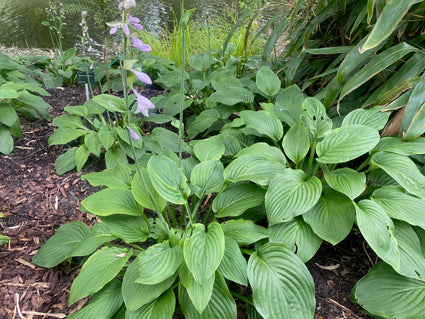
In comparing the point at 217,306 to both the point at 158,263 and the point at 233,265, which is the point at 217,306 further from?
the point at 158,263

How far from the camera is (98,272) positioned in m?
1.18

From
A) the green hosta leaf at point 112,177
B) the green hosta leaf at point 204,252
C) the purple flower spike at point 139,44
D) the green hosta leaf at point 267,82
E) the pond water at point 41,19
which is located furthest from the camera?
the pond water at point 41,19

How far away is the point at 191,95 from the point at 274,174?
157 centimetres

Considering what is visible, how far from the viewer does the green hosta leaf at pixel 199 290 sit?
1016 mm

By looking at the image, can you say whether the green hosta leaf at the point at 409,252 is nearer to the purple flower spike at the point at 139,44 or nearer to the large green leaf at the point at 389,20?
the large green leaf at the point at 389,20

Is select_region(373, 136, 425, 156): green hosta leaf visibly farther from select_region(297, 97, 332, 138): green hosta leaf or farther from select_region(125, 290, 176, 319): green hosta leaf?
select_region(125, 290, 176, 319): green hosta leaf

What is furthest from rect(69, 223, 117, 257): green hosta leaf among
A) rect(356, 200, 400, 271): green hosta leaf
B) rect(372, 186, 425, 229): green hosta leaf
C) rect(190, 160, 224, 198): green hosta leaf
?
rect(372, 186, 425, 229): green hosta leaf

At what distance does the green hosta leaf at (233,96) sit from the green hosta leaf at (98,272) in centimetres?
134

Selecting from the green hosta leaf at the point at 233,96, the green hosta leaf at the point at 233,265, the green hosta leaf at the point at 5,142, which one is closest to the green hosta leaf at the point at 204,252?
the green hosta leaf at the point at 233,265

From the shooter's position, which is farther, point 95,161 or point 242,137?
point 95,161

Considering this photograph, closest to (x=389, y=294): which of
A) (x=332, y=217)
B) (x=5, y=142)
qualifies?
(x=332, y=217)

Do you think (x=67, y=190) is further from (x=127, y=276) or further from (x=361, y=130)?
(x=361, y=130)

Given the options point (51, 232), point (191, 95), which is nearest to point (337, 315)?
point (51, 232)

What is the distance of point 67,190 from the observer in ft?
6.33
